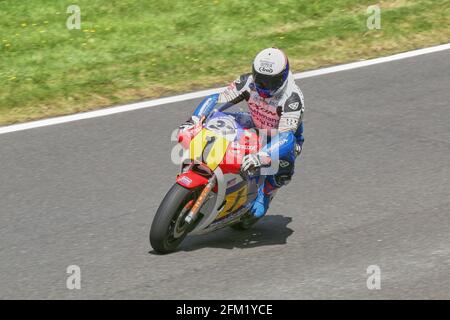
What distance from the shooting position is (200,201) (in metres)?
8.50

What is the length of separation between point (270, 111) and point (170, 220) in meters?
1.32

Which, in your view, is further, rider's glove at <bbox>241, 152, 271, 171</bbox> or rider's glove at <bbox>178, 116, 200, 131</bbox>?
rider's glove at <bbox>178, 116, 200, 131</bbox>

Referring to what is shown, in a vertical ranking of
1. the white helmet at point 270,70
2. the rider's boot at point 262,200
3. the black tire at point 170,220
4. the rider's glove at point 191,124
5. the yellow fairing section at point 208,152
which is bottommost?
the rider's boot at point 262,200

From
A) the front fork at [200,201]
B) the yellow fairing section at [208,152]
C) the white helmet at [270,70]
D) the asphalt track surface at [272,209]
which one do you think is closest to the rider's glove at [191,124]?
the yellow fairing section at [208,152]

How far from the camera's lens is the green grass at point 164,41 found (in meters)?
13.0

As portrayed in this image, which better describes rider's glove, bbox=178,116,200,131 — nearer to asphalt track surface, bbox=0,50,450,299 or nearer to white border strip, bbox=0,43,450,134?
asphalt track surface, bbox=0,50,450,299

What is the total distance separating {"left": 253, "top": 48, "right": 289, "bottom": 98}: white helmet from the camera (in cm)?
Result: 869

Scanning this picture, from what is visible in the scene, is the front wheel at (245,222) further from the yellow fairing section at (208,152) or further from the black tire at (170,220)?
the yellow fairing section at (208,152)

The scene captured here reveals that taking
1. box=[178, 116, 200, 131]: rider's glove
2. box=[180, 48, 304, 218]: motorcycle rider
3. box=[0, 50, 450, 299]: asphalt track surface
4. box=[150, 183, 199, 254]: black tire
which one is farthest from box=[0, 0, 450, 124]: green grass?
box=[150, 183, 199, 254]: black tire

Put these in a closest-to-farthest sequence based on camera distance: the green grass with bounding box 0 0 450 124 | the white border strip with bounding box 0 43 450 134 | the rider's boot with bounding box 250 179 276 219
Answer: the rider's boot with bounding box 250 179 276 219 < the white border strip with bounding box 0 43 450 134 < the green grass with bounding box 0 0 450 124

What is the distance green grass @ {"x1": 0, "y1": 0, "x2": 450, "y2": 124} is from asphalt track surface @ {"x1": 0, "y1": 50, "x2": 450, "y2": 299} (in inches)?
31.3

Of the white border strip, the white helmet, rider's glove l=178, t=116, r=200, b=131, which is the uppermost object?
the white helmet

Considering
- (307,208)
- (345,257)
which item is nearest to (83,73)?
(307,208)

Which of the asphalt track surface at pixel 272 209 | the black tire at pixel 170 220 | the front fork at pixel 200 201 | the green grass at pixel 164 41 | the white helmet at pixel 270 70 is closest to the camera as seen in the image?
the asphalt track surface at pixel 272 209
